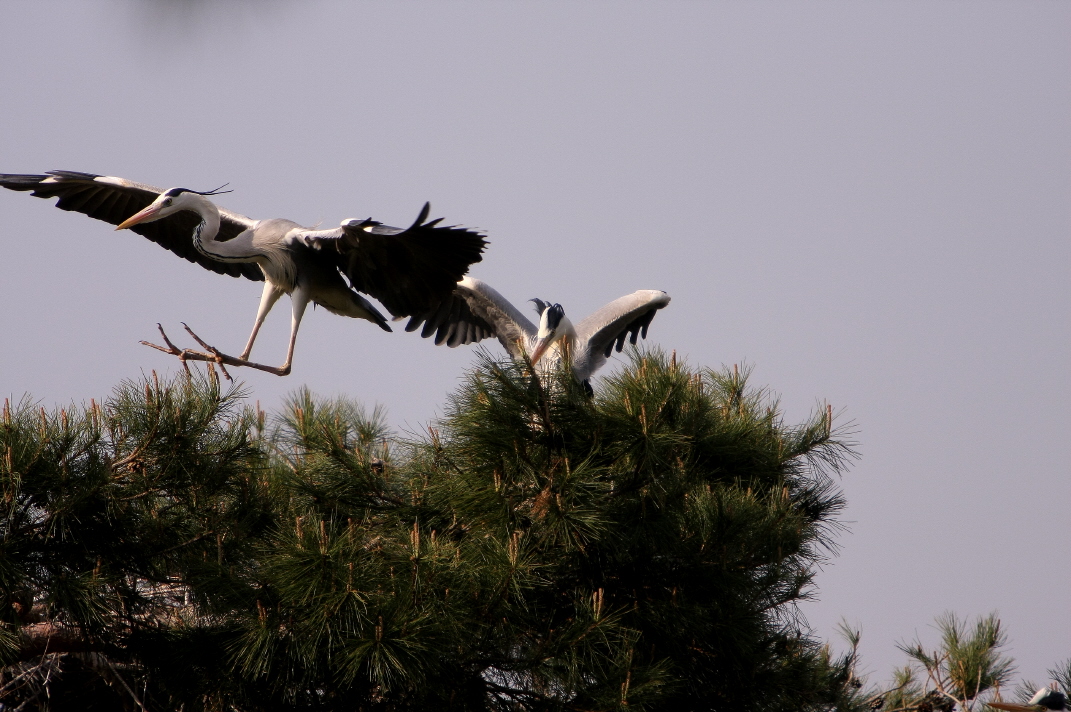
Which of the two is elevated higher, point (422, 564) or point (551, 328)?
point (551, 328)

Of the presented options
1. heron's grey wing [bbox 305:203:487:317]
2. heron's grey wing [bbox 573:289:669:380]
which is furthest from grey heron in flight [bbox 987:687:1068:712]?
heron's grey wing [bbox 305:203:487:317]

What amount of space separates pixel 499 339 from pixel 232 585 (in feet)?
9.23

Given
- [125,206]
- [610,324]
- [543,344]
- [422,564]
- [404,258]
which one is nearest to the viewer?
[422,564]

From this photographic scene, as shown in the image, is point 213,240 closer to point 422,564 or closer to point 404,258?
point 404,258

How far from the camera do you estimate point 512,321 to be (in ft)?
18.3

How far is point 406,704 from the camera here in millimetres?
3008

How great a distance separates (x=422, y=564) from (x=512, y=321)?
2838 mm

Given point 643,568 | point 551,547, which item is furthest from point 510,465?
point 643,568

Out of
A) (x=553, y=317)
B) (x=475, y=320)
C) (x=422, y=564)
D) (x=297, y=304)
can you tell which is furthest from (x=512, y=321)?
(x=422, y=564)

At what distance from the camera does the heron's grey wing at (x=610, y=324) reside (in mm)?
5523

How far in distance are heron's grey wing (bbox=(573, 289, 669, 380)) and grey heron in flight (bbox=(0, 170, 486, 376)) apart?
1.20 metres

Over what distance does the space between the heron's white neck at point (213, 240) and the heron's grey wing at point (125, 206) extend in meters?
0.23

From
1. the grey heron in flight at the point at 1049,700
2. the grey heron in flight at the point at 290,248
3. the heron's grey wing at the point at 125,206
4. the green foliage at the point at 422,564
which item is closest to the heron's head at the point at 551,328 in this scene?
the grey heron in flight at the point at 290,248

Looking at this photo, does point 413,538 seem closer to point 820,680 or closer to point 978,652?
point 820,680
